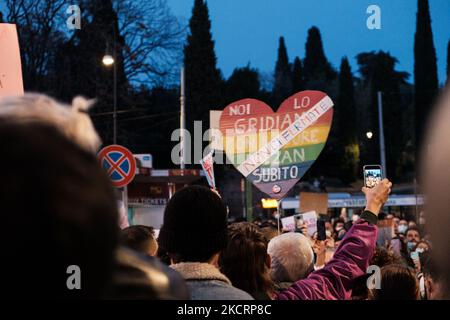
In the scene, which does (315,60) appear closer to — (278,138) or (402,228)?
(402,228)

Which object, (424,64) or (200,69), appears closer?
(200,69)

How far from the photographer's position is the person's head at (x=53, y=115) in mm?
943

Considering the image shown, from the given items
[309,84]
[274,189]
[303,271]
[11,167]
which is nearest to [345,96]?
[309,84]

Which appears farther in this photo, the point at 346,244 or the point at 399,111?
the point at 399,111

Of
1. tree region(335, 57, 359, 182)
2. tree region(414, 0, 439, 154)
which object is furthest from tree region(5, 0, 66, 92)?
tree region(335, 57, 359, 182)

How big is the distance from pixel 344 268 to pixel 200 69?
42.1m

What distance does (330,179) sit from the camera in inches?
2313

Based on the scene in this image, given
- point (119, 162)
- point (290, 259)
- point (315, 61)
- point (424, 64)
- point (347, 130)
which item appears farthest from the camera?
point (315, 61)

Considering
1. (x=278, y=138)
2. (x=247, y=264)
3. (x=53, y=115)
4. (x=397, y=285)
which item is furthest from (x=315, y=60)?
(x=53, y=115)

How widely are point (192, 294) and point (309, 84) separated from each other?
63.6 meters

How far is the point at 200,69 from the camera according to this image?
44.8 metres

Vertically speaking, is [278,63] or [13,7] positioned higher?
[278,63]

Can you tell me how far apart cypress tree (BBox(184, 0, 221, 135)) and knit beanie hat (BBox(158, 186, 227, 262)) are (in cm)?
3913
